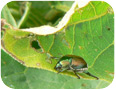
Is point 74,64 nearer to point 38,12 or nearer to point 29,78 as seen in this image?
point 29,78

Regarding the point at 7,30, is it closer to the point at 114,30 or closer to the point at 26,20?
the point at 114,30

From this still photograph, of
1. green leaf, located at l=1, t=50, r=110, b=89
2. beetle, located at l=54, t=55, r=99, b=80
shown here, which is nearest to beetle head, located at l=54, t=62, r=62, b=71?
beetle, located at l=54, t=55, r=99, b=80

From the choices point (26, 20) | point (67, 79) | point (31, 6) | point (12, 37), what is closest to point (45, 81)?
point (67, 79)

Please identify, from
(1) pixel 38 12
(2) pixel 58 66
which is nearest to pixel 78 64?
(2) pixel 58 66

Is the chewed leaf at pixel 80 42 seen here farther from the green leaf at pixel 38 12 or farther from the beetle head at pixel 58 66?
the green leaf at pixel 38 12

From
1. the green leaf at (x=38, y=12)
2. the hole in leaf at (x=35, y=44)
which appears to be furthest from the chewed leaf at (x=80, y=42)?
the green leaf at (x=38, y=12)

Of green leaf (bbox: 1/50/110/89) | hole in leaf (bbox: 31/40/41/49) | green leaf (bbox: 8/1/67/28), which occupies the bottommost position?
green leaf (bbox: 1/50/110/89)

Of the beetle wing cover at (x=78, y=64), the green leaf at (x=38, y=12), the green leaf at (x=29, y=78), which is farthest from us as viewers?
the green leaf at (x=38, y=12)

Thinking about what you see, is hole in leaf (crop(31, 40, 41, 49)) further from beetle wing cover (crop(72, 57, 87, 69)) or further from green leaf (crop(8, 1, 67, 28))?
green leaf (crop(8, 1, 67, 28))
